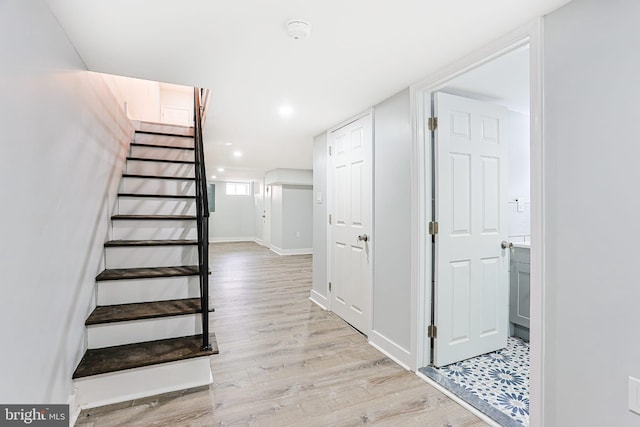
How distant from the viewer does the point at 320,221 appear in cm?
380

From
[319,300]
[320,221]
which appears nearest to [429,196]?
[320,221]

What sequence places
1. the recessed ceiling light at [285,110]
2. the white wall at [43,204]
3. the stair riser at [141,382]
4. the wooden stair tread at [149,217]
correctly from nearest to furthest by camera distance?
the white wall at [43,204]
the stair riser at [141,382]
the wooden stair tread at [149,217]
the recessed ceiling light at [285,110]

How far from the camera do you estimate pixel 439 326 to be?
222cm

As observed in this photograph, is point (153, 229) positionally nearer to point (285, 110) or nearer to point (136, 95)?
point (285, 110)

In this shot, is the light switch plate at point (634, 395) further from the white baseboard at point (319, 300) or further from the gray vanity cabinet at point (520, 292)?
the white baseboard at point (319, 300)

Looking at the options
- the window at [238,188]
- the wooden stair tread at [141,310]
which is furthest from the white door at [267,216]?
the wooden stair tread at [141,310]

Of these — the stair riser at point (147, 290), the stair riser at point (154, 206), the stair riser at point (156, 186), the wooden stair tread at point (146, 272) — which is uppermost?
the stair riser at point (156, 186)

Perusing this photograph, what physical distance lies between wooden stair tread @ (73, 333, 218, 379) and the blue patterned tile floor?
5.42ft

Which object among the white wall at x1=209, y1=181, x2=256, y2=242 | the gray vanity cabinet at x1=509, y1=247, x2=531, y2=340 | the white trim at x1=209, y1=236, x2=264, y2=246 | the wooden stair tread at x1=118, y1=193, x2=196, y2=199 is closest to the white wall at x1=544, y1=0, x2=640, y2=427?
the gray vanity cabinet at x1=509, y1=247, x2=531, y2=340

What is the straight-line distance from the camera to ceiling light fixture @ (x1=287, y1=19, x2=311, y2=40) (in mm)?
1469

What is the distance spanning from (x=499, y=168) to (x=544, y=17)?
1.26 meters

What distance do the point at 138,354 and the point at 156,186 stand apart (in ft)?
5.79

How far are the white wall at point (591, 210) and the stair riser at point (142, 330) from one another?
2.16 m

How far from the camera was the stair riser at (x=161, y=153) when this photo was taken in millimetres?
3477
